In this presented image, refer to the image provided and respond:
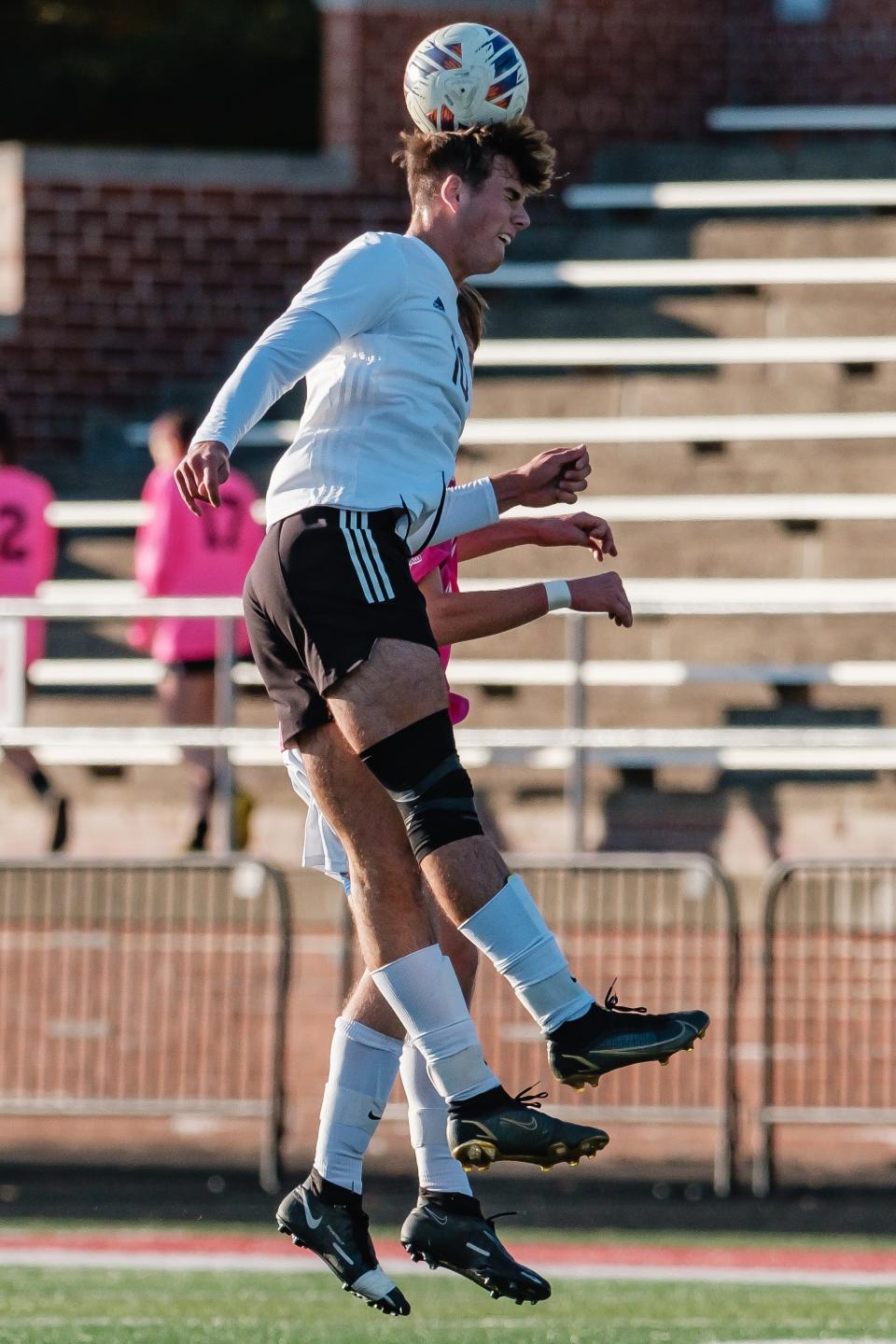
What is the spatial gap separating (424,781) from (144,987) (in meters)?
6.49

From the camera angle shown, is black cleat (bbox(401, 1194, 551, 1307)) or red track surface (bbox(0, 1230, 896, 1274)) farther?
red track surface (bbox(0, 1230, 896, 1274))

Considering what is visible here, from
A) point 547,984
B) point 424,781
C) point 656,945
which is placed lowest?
point 656,945

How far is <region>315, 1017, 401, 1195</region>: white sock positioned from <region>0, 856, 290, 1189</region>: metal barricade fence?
5451 millimetres

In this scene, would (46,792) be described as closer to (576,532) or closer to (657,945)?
(657,945)

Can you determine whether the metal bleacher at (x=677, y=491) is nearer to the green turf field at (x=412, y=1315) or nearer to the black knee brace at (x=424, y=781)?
the green turf field at (x=412, y=1315)

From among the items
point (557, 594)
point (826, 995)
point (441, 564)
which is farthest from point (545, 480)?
point (826, 995)

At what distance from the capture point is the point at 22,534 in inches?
509

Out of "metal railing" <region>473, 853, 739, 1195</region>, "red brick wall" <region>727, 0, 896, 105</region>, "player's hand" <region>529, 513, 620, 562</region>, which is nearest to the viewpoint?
"player's hand" <region>529, 513, 620, 562</region>

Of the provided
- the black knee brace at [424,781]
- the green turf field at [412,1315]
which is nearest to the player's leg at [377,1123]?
the black knee brace at [424,781]

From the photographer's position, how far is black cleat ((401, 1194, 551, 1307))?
5688mm

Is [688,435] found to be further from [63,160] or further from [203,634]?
[63,160]

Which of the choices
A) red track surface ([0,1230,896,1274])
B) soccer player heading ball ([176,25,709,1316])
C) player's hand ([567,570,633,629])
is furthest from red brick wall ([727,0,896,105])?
player's hand ([567,570,633,629])

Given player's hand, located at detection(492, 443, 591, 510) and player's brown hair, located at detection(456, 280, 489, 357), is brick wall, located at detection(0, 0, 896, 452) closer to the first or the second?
player's brown hair, located at detection(456, 280, 489, 357)

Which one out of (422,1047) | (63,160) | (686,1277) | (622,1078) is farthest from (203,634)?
(422,1047)
